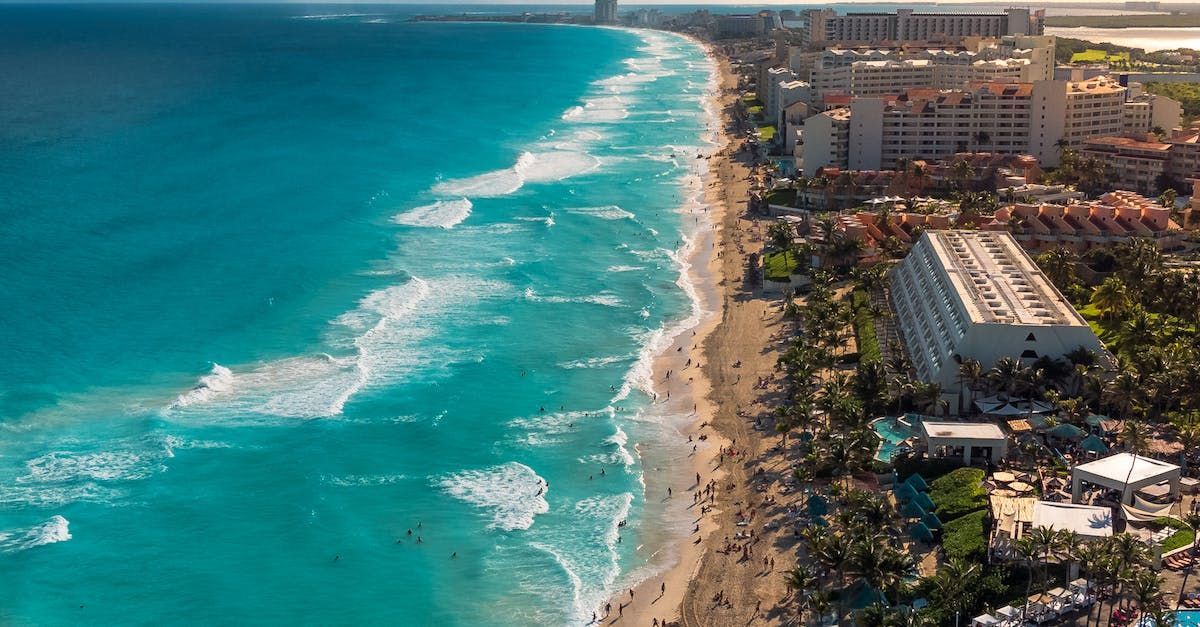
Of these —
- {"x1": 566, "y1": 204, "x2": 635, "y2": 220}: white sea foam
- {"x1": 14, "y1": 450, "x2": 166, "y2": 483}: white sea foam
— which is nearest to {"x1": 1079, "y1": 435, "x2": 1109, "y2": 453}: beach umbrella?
{"x1": 14, "y1": 450, "x2": 166, "y2": 483}: white sea foam

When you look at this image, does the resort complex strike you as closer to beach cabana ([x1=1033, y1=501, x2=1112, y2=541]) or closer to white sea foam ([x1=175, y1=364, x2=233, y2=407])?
beach cabana ([x1=1033, y1=501, x2=1112, y2=541])

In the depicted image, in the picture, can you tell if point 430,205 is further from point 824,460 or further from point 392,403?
point 824,460

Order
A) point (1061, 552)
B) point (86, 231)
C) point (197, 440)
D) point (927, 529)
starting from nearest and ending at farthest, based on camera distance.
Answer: point (1061, 552) < point (927, 529) < point (197, 440) < point (86, 231)

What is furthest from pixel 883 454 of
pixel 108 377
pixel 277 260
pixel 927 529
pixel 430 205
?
pixel 430 205

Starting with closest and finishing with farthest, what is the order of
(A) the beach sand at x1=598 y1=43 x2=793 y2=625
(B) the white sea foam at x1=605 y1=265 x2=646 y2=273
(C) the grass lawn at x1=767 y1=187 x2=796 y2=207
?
(A) the beach sand at x1=598 y1=43 x2=793 y2=625 → (B) the white sea foam at x1=605 y1=265 x2=646 y2=273 → (C) the grass lawn at x1=767 y1=187 x2=796 y2=207

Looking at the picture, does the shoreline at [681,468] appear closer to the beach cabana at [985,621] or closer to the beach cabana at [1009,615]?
the beach cabana at [985,621]

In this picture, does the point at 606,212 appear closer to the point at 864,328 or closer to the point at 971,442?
the point at 864,328

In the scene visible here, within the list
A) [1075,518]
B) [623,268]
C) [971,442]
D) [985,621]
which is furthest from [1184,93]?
[985,621]
